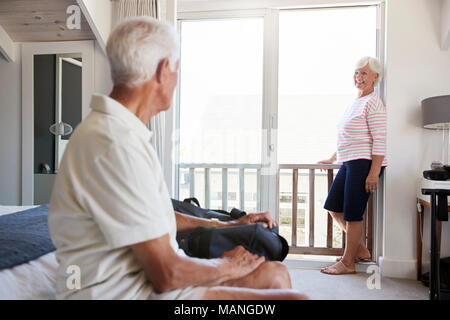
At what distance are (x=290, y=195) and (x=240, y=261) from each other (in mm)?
2628

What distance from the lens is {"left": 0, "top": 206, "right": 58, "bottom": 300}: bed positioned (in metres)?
0.95

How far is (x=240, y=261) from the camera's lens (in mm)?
1010

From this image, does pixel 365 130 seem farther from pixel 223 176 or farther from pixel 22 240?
pixel 22 240

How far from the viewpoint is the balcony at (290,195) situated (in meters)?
3.06

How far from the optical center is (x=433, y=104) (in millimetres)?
2396

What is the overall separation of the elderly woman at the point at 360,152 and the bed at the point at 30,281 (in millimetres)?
2179

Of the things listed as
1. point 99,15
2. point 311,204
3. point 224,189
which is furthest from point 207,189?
point 99,15

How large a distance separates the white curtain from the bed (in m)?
1.78

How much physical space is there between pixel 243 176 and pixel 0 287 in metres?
2.26

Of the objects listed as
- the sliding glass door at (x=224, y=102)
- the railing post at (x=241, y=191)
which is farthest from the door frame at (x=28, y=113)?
the railing post at (x=241, y=191)

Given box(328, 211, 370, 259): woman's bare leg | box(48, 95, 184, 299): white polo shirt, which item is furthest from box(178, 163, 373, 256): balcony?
box(48, 95, 184, 299): white polo shirt

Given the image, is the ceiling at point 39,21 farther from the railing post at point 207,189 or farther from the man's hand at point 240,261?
the man's hand at point 240,261

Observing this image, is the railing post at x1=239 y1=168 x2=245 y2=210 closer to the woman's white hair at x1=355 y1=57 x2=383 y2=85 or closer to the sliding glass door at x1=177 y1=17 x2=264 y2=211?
the sliding glass door at x1=177 y1=17 x2=264 y2=211
